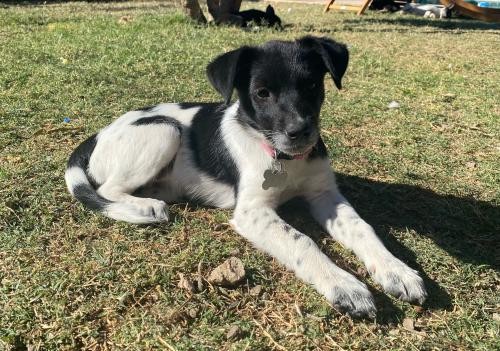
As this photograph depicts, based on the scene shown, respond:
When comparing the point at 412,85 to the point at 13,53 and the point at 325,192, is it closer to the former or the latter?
the point at 325,192

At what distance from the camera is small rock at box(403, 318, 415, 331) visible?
2.47 m

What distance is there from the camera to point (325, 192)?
11.6ft

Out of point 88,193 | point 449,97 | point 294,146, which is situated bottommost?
point 449,97

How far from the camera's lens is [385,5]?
56.6ft

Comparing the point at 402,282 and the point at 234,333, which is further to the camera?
the point at 402,282

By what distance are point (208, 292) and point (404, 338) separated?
3.24 feet

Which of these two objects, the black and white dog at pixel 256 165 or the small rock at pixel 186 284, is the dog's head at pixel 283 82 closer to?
the black and white dog at pixel 256 165

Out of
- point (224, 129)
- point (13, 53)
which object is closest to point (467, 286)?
point (224, 129)

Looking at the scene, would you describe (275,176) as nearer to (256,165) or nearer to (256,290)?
(256,165)

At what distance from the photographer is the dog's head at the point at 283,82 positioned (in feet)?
10.3

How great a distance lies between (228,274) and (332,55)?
1.56 metres

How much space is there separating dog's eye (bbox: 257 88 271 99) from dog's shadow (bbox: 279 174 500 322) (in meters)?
0.82

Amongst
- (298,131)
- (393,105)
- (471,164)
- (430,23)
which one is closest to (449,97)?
(393,105)

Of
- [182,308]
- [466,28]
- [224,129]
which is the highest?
[224,129]
